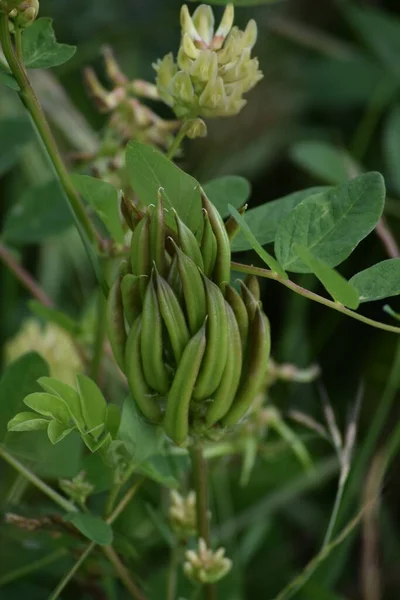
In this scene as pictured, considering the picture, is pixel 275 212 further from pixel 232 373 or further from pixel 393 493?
pixel 393 493

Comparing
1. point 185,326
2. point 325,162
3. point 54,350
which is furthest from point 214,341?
point 325,162

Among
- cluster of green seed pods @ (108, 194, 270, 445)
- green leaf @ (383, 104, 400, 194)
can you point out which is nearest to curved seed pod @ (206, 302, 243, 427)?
cluster of green seed pods @ (108, 194, 270, 445)

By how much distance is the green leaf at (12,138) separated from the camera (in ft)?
1.95

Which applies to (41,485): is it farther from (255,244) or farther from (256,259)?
(256,259)

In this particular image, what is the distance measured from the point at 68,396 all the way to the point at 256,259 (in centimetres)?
55

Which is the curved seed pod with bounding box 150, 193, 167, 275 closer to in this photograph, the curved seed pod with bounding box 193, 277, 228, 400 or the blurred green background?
the curved seed pod with bounding box 193, 277, 228, 400

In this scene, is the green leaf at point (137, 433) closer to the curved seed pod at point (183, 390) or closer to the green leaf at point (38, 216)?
the curved seed pod at point (183, 390)

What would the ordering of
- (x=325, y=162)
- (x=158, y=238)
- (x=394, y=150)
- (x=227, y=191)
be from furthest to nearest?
(x=394, y=150), (x=325, y=162), (x=227, y=191), (x=158, y=238)

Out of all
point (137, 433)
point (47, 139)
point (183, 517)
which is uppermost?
point (47, 139)

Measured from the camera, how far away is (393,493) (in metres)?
0.89

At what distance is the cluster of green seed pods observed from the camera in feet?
1.01

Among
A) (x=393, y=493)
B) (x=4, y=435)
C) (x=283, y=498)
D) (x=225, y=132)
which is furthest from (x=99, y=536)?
(x=225, y=132)

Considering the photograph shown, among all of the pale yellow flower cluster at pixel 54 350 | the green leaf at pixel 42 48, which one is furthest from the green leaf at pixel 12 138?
the green leaf at pixel 42 48

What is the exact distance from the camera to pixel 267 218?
390mm
